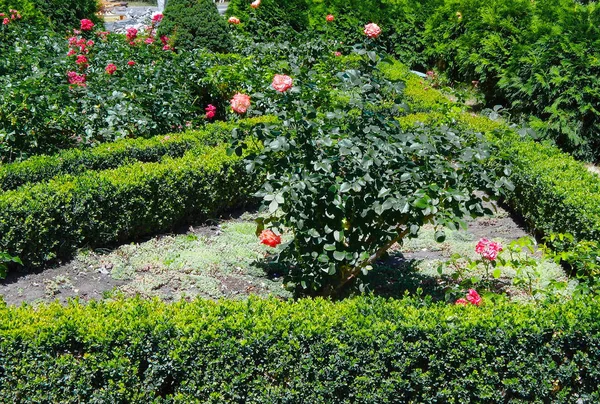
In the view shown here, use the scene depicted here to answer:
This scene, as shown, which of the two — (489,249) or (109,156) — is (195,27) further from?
(489,249)

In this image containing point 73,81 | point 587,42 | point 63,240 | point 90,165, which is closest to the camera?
point 63,240

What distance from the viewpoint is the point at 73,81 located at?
7340 millimetres

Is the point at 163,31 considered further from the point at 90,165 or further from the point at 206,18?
the point at 90,165

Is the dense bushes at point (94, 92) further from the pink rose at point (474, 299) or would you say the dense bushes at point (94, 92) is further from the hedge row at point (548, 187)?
the pink rose at point (474, 299)

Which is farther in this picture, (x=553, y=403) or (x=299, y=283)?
(x=299, y=283)

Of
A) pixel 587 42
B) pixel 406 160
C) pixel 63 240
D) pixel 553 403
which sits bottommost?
pixel 63 240

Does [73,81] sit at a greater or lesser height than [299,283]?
greater

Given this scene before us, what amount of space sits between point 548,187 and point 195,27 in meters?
7.26

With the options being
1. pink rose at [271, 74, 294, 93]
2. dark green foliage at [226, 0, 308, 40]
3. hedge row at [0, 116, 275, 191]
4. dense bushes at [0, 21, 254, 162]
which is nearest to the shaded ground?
hedge row at [0, 116, 275, 191]

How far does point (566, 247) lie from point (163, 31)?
8022 millimetres

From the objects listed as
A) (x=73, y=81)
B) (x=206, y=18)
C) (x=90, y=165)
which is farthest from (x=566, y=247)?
(x=206, y=18)

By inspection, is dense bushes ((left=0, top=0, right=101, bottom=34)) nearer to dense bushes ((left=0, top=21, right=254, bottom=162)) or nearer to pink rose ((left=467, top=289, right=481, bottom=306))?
dense bushes ((left=0, top=21, right=254, bottom=162))

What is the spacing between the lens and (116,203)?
5.49 m

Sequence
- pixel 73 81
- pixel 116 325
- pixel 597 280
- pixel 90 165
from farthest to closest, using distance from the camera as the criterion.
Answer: pixel 73 81
pixel 90 165
pixel 597 280
pixel 116 325
